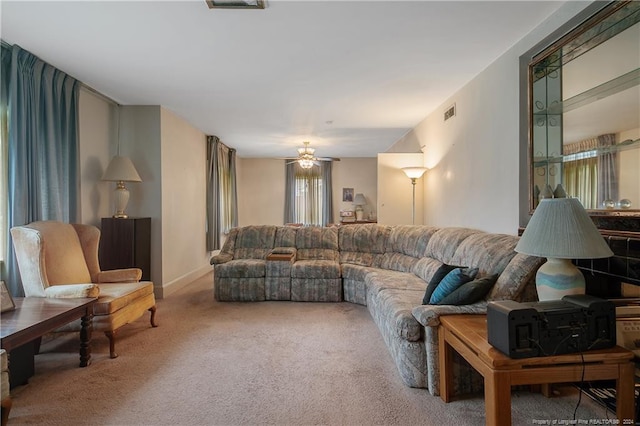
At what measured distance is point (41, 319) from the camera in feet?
6.59

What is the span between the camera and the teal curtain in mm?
2654

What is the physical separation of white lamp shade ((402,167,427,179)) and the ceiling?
2.62ft

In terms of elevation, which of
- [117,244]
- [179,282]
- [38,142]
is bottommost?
[179,282]

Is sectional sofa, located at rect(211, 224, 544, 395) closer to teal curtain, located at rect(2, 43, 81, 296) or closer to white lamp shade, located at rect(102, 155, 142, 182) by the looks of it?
white lamp shade, located at rect(102, 155, 142, 182)

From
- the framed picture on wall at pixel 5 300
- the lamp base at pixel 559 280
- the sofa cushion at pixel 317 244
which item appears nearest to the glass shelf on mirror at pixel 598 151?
the lamp base at pixel 559 280

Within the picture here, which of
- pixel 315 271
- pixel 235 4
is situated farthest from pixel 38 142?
pixel 315 271

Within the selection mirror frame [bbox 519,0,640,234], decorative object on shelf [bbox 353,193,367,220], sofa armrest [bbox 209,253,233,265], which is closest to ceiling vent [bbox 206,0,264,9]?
mirror frame [bbox 519,0,640,234]

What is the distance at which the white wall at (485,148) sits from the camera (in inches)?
103

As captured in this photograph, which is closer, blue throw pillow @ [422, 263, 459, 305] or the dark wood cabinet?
blue throw pillow @ [422, 263, 459, 305]

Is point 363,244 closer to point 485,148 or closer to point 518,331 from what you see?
point 485,148

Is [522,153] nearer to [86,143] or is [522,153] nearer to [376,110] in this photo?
[376,110]

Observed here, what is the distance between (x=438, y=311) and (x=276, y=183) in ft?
23.1

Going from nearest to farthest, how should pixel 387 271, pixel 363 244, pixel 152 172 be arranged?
pixel 387 271
pixel 152 172
pixel 363 244

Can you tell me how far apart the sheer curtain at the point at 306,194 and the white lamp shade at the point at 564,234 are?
6.94 metres
